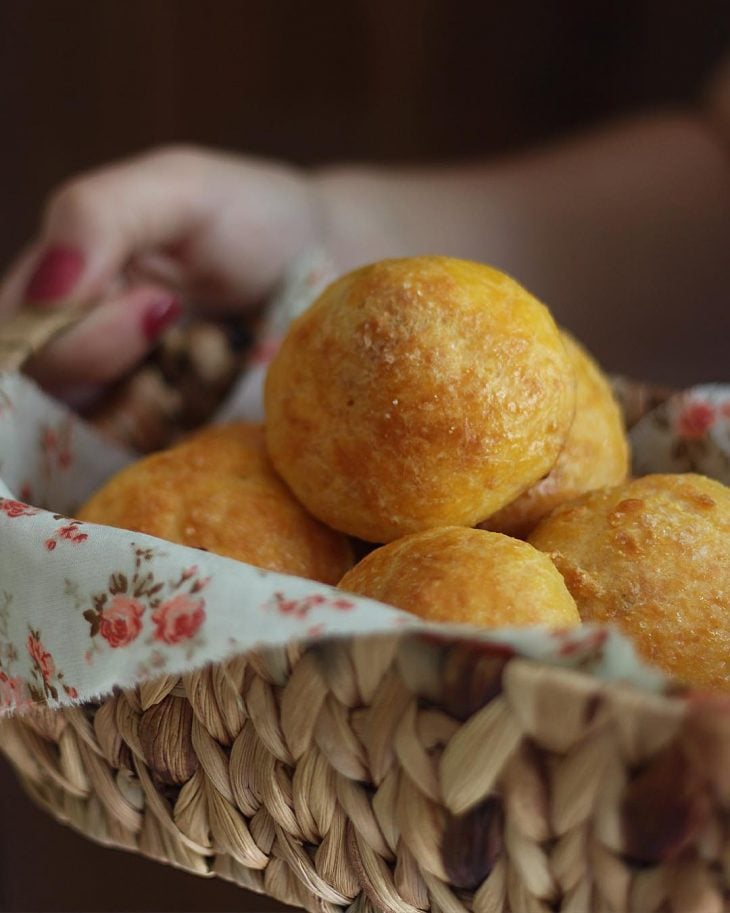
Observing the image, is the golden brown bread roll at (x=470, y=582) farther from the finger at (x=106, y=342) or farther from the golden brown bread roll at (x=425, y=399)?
the finger at (x=106, y=342)

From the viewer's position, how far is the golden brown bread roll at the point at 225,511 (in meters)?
0.54

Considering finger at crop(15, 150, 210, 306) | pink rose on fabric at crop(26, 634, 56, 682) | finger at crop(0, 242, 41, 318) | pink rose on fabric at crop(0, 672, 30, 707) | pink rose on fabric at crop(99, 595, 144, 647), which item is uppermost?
finger at crop(15, 150, 210, 306)

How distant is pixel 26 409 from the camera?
67 centimetres

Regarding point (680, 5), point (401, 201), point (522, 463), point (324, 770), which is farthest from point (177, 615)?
point (680, 5)

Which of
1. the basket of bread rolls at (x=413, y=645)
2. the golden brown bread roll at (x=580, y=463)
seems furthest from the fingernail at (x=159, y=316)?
the golden brown bread roll at (x=580, y=463)

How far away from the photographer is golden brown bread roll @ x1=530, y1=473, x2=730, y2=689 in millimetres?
454

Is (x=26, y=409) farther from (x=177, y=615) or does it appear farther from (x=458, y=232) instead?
(x=458, y=232)

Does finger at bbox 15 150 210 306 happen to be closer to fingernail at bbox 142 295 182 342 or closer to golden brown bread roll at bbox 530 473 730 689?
fingernail at bbox 142 295 182 342

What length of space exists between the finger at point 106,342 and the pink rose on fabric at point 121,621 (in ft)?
1.15

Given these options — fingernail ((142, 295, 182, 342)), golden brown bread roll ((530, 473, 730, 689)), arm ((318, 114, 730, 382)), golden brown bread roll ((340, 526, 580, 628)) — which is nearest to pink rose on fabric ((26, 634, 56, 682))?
golden brown bread roll ((340, 526, 580, 628))

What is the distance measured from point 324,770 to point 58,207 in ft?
2.03

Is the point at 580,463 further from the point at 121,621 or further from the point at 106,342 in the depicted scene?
the point at 106,342

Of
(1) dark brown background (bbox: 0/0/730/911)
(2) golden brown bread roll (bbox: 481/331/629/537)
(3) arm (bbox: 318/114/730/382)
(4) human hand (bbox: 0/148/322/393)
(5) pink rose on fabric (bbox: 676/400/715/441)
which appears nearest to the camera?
(2) golden brown bread roll (bbox: 481/331/629/537)

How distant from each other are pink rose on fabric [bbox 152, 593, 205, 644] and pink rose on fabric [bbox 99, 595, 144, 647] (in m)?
0.01
